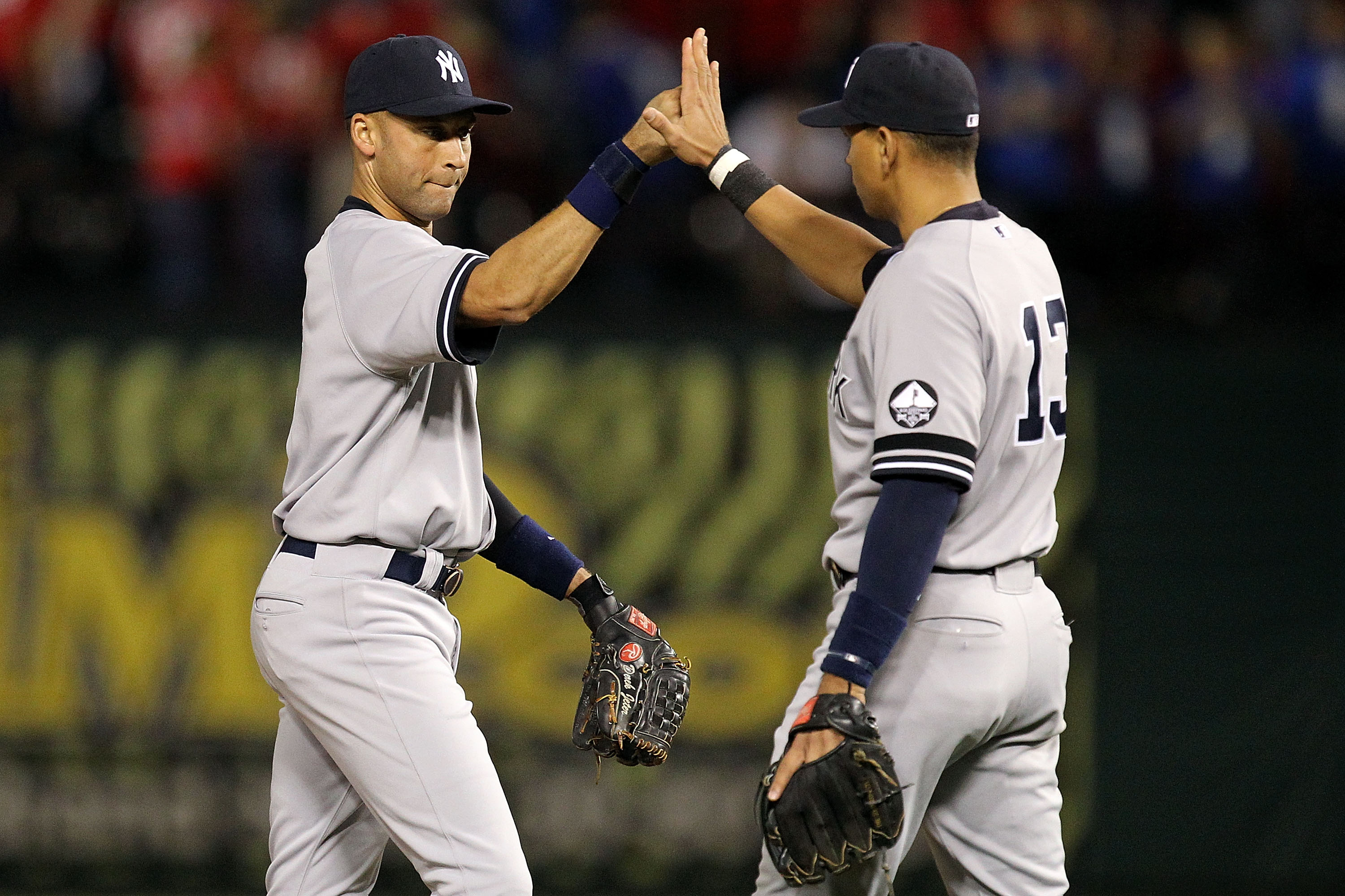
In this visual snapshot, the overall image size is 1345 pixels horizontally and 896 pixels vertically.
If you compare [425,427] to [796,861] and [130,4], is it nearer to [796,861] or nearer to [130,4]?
[796,861]

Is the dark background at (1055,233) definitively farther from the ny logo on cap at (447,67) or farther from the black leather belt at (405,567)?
the black leather belt at (405,567)

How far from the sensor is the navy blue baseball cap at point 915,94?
3.04 metres

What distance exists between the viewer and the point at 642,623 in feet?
11.9

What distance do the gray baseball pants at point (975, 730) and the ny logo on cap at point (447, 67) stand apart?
140 centimetres

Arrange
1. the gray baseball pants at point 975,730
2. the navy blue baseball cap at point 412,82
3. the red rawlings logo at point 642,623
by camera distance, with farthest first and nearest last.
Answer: the red rawlings logo at point 642,623 < the navy blue baseball cap at point 412,82 < the gray baseball pants at point 975,730

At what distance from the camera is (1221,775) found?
596 centimetres

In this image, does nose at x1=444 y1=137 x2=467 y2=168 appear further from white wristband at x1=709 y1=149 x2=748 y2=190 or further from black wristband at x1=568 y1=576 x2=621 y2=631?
black wristband at x1=568 y1=576 x2=621 y2=631

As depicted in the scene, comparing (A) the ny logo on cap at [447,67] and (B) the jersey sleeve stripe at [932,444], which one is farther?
(A) the ny logo on cap at [447,67]

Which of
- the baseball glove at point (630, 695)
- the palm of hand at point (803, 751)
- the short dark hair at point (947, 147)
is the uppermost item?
the short dark hair at point (947, 147)

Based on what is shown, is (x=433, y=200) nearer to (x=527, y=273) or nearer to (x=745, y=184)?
(x=527, y=273)

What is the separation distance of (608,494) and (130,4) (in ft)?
12.1

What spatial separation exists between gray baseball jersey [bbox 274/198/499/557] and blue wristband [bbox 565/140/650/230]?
25 centimetres

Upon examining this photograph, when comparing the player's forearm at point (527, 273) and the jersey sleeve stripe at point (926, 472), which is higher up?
the player's forearm at point (527, 273)

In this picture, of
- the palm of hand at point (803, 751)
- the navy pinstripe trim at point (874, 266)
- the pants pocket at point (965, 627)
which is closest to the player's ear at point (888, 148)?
the navy pinstripe trim at point (874, 266)
